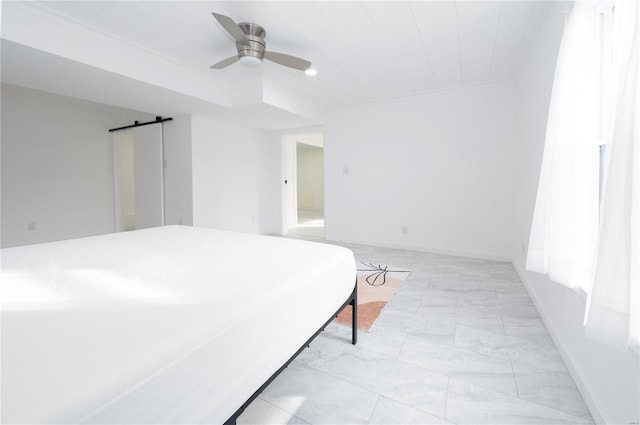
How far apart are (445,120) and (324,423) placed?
394 centimetres

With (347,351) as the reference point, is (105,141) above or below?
above

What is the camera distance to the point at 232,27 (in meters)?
2.11

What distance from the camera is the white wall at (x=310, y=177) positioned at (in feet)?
33.9

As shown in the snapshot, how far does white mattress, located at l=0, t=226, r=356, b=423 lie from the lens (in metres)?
0.57

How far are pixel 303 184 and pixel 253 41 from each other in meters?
8.33

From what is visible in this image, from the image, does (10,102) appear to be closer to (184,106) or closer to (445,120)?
(184,106)

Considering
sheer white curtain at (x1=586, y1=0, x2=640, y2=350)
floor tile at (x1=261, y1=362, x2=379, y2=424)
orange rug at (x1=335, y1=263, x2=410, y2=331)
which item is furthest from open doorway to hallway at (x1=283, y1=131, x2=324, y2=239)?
sheer white curtain at (x1=586, y1=0, x2=640, y2=350)

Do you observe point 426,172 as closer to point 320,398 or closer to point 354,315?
point 354,315

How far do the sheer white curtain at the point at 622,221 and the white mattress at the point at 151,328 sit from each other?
0.97 m

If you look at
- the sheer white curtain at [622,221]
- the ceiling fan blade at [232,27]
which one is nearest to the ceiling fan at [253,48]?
the ceiling fan blade at [232,27]

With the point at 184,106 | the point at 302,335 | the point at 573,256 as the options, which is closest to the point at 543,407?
the point at 573,256

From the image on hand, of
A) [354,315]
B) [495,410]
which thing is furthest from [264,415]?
[495,410]

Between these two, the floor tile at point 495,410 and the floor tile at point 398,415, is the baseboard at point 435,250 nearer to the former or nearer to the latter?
the floor tile at point 495,410

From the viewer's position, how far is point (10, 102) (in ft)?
13.8
